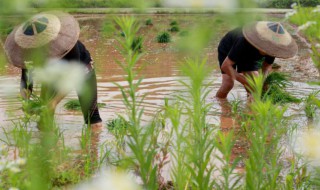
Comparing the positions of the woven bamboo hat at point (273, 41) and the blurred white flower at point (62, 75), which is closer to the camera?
the blurred white flower at point (62, 75)

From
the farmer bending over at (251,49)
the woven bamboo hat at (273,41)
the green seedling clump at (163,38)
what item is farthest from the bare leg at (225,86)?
the green seedling clump at (163,38)

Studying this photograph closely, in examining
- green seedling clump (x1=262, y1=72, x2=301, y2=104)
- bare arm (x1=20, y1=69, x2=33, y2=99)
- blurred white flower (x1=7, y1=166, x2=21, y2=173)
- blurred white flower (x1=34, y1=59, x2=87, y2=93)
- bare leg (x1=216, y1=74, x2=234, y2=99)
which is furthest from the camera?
bare leg (x1=216, y1=74, x2=234, y2=99)

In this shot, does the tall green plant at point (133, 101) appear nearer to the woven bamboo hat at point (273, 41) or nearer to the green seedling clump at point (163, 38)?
the woven bamboo hat at point (273, 41)

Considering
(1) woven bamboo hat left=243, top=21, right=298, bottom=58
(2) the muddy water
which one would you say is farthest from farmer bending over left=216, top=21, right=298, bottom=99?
(2) the muddy water

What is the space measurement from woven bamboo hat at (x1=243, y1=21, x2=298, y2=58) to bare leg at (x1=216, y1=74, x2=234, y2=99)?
1.01 m

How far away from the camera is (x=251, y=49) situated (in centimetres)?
521

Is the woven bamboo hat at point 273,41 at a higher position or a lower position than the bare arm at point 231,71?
higher

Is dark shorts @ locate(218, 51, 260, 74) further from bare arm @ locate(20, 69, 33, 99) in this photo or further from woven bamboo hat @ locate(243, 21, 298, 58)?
bare arm @ locate(20, 69, 33, 99)

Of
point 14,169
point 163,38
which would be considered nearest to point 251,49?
point 14,169

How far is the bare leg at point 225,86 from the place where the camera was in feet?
19.1

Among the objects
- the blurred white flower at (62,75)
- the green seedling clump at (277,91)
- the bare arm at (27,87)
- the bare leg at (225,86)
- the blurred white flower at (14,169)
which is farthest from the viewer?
the bare leg at (225,86)

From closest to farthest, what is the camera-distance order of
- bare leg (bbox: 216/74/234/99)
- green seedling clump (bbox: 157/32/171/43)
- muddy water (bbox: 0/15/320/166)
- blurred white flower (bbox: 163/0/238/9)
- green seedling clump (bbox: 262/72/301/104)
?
1. blurred white flower (bbox: 163/0/238/9)
2. muddy water (bbox: 0/15/320/166)
3. green seedling clump (bbox: 262/72/301/104)
4. bare leg (bbox: 216/74/234/99)
5. green seedling clump (bbox: 157/32/171/43)

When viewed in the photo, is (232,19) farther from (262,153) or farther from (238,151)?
(238,151)

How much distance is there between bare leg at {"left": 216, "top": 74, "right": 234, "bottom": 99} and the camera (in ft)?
19.1
